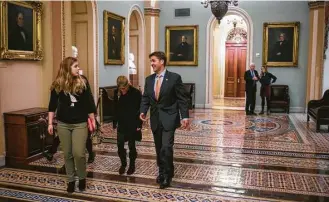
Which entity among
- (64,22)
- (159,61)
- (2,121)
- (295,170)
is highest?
(64,22)

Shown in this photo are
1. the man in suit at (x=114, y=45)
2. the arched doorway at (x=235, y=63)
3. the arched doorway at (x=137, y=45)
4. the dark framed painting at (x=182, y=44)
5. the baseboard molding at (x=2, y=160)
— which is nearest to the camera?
the baseboard molding at (x=2, y=160)

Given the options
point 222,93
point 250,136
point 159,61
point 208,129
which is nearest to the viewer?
point 159,61

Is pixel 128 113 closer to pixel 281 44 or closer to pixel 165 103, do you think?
pixel 165 103

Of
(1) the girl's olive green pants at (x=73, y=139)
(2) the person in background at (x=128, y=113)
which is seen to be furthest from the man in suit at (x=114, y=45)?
(1) the girl's olive green pants at (x=73, y=139)

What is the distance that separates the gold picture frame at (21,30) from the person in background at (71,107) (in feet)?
6.79

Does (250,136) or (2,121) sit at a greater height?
(2,121)

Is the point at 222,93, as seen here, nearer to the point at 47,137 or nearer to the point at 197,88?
the point at 197,88

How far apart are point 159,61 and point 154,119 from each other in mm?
715

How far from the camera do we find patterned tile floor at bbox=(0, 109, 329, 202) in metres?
4.16

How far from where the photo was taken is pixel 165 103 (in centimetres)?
421

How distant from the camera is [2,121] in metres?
5.55

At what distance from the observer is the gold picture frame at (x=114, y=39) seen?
9.87 m

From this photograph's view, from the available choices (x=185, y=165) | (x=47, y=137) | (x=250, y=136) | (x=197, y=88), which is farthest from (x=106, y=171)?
(x=197, y=88)

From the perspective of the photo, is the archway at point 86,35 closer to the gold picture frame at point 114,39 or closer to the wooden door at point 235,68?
the gold picture frame at point 114,39
